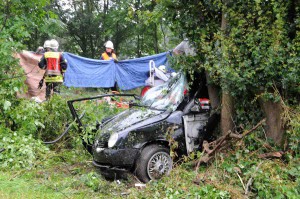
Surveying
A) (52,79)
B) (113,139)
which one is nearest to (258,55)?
(113,139)

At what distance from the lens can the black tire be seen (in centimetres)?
514

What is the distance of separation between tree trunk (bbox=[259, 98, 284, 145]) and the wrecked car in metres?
0.93

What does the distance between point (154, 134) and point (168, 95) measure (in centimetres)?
100

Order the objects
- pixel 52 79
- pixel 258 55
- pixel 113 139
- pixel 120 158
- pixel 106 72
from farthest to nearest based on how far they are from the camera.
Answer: pixel 106 72, pixel 52 79, pixel 113 139, pixel 120 158, pixel 258 55

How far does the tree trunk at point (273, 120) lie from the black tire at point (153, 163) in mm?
1525

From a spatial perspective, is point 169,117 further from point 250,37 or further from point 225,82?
point 250,37

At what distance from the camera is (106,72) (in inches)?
520

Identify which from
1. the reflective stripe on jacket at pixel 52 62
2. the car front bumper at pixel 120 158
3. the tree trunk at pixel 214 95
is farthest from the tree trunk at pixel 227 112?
the reflective stripe on jacket at pixel 52 62

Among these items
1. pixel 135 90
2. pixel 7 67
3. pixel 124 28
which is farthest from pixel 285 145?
pixel 124 28

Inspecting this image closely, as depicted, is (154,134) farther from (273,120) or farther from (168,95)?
(273,120)

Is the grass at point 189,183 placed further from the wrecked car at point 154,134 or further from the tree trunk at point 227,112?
the tree trunk at point 227,112

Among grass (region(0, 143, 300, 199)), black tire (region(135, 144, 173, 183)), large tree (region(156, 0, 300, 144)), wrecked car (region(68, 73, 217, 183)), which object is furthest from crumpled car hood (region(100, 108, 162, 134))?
large tree (region(156, 0, 300, 144))

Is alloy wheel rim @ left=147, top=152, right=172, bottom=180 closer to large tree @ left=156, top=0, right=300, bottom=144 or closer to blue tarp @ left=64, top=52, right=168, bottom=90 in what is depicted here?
large tree @ left=156, top=0, right=300, bottom=144

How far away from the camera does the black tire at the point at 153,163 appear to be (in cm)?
514
